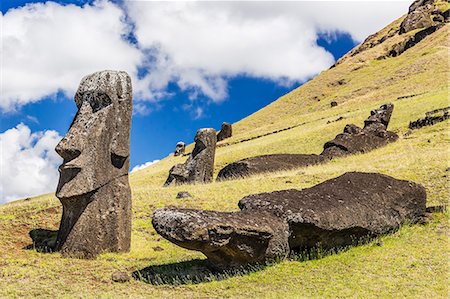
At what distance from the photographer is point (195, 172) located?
3006cm

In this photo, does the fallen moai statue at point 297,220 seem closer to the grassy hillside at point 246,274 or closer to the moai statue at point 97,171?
the grassy hillside at point 246,274

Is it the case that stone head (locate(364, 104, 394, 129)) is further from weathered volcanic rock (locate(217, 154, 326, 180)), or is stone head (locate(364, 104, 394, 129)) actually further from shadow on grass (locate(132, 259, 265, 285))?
shadow on grass (locate(132, 259, 265, 285))

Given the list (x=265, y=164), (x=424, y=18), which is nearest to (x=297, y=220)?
(x=265, y=164)

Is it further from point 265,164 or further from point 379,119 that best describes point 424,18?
point 265,164

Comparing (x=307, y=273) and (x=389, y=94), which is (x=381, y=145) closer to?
(x=307, y=273)

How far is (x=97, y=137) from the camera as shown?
14383mm

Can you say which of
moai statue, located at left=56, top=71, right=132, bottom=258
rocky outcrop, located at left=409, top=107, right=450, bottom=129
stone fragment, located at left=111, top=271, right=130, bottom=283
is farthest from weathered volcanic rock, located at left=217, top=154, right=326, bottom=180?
stone fragment, located at left=111, top=271, right=130, bottom=283

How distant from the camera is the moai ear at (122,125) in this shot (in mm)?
14650

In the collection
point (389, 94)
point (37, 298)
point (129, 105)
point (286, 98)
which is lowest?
point (37, 298)

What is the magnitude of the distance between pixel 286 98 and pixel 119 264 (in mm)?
101412

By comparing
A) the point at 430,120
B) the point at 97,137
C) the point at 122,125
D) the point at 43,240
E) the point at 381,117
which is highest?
the point at 381,117

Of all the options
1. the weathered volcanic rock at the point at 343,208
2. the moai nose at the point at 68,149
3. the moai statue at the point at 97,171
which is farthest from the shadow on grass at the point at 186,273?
the moai nose at the point at 68,149

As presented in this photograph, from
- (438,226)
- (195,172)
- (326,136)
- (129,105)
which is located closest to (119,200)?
(129,105)

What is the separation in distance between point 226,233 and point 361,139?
28.4 m
